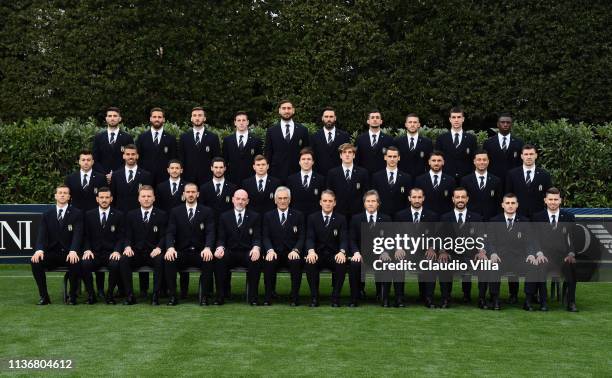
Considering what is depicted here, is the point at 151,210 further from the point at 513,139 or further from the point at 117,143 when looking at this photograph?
the point at 513,139

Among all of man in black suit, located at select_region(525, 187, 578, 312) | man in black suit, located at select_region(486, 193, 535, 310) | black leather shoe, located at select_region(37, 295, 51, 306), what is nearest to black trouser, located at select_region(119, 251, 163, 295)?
black leather shoe, located at select_region(37, 295, 51, 306)

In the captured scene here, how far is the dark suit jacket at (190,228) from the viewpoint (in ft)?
32.1

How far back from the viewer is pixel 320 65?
1914cm

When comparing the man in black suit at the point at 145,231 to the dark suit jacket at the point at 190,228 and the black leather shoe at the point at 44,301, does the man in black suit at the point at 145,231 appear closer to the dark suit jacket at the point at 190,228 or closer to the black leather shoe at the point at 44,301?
the dark suit jacket at the point at 190,228

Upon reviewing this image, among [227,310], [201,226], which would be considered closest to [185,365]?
[227,310]

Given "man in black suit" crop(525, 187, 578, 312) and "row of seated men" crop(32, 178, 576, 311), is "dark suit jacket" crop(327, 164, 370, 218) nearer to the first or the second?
"row of seated men" crop(32, 178, 576, 311)

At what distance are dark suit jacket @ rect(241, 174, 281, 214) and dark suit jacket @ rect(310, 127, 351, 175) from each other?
0.72 metres

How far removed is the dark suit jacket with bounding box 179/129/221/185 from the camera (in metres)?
10.7

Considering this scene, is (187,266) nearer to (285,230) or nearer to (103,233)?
(103,233)

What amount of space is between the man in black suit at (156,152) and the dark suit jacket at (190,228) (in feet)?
3.50

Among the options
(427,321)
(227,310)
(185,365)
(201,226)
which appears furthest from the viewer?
(201,226)

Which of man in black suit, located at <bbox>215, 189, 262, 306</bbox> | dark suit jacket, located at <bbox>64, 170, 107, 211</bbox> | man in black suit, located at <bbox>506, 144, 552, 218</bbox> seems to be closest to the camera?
man in black suit, located at <bbox>215, 189, 262, 306</bbox>

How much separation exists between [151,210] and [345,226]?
2.22m

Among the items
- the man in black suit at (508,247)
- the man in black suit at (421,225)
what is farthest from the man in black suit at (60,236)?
the man in black suit at (508,247)
